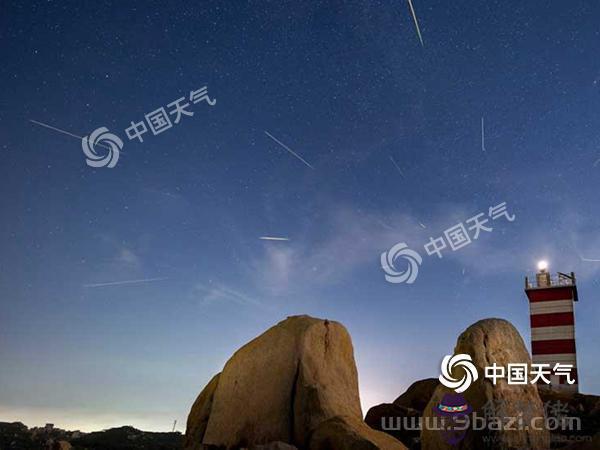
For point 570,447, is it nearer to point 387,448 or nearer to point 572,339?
point 387,448

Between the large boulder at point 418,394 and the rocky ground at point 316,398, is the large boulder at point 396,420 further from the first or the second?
the large boulder at point 418,394

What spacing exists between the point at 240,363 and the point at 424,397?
11559mm

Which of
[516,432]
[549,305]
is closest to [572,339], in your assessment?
[549,305]

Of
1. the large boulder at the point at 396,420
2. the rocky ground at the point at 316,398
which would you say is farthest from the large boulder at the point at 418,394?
the rocky ground at the point at 316,398

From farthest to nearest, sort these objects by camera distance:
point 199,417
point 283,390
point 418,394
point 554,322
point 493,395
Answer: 1. point 554,322
2. point 418,394
3. point 199,417
4. point 283,390
5. point 493,395

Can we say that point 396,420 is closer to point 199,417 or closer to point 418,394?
point 418,394

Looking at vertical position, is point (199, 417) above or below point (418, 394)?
below

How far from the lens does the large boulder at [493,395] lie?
45.5ft

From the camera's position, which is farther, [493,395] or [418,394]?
[418,394]

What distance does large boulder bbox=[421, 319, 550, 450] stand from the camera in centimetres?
1388

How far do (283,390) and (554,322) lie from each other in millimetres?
25158

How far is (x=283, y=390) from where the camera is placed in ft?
52.2

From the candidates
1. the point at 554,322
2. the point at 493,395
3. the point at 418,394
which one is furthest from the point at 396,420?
the point at 554,322

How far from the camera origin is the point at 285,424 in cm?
1530
